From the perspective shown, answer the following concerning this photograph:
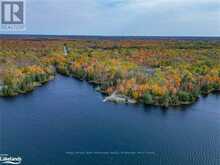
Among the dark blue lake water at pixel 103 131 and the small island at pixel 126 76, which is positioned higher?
the small island at pixel 126 76

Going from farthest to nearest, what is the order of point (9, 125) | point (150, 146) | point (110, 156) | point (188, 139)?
point (9, 125) → point (188, 139) → point (150, 146) → point (110, 156)

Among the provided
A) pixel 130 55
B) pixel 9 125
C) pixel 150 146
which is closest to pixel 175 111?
pixel 150 146

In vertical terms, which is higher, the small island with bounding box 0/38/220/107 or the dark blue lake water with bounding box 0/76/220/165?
the small island with bounding box 0/38/220/107

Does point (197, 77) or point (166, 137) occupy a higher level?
point (197, 77)

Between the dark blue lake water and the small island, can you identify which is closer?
the dark blue lake water

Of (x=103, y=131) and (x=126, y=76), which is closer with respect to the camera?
(x=103, y=131)

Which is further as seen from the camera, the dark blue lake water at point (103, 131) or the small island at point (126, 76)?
the small island at point (126, 76)

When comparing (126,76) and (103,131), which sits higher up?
(126,76)

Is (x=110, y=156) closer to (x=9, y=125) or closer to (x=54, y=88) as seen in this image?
(x=9, y=125)
